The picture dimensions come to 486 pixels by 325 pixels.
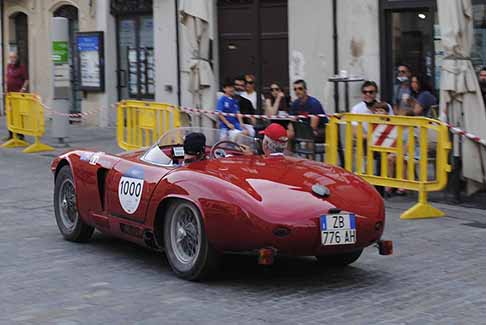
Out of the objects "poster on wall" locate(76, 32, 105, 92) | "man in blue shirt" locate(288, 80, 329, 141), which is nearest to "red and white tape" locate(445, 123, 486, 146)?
"man in blue shirt" locate(288, 80, 329, 141)

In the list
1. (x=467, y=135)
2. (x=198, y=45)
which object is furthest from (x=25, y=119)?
(x=467, y=135)

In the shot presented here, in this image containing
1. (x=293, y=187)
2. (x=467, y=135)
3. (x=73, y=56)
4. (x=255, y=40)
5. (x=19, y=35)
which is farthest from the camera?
(x=19, y=35)

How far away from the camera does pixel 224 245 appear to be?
7.61 metres

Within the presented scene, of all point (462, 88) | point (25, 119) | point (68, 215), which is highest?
point (462, 88)

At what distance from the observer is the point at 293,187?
778cm

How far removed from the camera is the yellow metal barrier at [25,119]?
734 inches

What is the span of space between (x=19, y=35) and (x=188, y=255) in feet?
66.7

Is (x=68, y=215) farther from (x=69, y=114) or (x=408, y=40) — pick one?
(x=69, y=114)

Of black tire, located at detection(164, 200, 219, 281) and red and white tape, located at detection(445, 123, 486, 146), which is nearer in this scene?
black tire, located at detection(164, 200, 219, 281)

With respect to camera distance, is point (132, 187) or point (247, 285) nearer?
point (247, 285)

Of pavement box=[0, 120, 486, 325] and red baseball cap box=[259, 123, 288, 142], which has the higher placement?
red baseball cap box=[259, 123, 288, 142]

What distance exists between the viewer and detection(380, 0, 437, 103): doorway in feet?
52.3

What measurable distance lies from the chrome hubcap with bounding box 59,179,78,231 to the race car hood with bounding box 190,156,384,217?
1960 mm

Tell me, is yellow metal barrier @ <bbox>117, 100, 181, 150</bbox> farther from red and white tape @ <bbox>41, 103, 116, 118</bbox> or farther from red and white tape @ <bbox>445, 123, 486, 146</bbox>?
red and white tape @ <bbox>445, 123, 486, 146</bbox>
